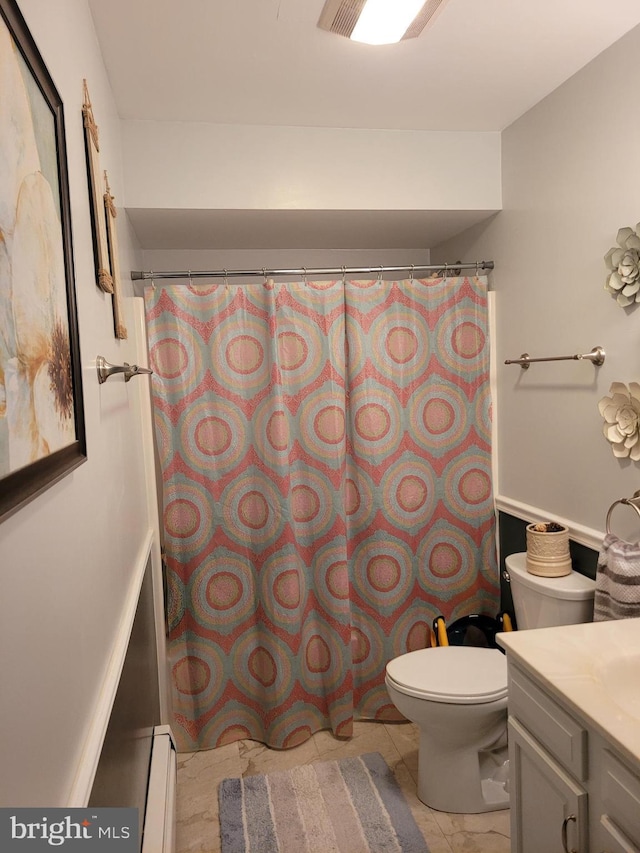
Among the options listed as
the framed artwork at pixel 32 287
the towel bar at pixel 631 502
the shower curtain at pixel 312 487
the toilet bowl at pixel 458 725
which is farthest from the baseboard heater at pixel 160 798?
the towel bar at pixel 631 502

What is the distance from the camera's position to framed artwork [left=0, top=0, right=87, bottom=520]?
0.61 metres

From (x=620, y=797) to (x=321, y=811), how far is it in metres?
1.34

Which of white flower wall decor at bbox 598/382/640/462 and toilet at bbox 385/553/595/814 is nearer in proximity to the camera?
white flower wall decor at bbox 598/382/640/462

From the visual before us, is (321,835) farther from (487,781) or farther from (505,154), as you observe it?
(505,154)

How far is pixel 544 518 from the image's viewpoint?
235 centimetres

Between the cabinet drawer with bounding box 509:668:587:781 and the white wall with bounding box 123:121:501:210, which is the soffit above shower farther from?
the cabinet drawer with bounding box 509:668:587:781

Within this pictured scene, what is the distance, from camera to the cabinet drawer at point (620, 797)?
3.53 ft

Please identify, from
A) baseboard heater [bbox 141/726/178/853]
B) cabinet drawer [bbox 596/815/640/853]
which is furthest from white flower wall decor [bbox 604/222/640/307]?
baseboard heater [bbox 141/726/178/853]

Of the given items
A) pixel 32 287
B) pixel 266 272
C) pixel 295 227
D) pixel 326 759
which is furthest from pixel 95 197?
pixel 326 759

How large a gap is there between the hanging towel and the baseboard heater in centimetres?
135

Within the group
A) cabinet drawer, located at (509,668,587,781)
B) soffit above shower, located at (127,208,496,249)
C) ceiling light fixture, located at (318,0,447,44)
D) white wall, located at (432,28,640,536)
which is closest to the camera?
cabinet drawer, located at (509,668,587,781)

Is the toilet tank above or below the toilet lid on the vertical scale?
above

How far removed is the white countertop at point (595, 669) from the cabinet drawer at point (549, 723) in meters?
0.05

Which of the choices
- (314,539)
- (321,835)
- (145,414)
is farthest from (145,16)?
(321,835)
